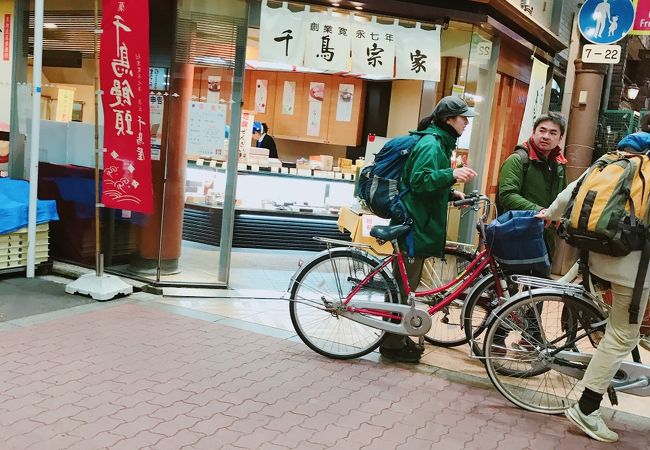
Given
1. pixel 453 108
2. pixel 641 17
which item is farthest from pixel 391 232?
pixel 641 17

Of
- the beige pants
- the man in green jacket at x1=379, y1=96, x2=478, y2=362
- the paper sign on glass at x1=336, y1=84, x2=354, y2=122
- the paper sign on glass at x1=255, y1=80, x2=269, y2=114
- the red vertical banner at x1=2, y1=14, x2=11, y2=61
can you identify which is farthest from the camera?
the paper sign on glass at x1=255, y1=80, x2=269, y2=114

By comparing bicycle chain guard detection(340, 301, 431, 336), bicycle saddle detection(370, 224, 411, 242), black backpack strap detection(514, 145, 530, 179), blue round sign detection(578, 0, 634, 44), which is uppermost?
blue round sign detection(578, 0, 634, 44)

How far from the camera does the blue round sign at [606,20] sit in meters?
8.49

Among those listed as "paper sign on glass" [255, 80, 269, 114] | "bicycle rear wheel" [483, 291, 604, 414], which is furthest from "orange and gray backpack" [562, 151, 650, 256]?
"paper sign on glass" [255, 80, 269, 114]

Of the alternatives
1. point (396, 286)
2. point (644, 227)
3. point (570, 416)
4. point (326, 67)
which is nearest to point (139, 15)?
point (326, 67)

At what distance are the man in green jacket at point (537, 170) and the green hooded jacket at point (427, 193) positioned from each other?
0.64 metres

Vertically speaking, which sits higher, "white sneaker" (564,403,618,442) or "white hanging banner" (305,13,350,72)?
"white hanging banner" (305,13,350,72)

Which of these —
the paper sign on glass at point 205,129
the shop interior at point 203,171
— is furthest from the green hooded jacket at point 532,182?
the paper sign on glass at point 205,129

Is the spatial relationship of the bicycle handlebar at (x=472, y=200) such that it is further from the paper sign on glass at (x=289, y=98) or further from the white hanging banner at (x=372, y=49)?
the paper sign on glass at (x=289, y=98)

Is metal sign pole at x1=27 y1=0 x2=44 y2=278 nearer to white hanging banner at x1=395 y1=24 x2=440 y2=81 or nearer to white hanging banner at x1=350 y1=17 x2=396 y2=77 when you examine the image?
white hanging banner at x1=350 y1=17 x2=396 y2=77

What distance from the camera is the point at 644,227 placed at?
12.3 ft

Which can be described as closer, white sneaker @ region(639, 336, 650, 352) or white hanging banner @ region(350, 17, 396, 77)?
white sneaker @ region(639, 336, 650, 352)

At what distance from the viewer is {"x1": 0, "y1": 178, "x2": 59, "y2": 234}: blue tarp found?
640 cm

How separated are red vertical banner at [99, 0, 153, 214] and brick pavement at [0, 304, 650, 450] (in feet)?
5.02
